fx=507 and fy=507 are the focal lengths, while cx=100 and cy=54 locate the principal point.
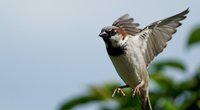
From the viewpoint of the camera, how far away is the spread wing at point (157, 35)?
3238mm

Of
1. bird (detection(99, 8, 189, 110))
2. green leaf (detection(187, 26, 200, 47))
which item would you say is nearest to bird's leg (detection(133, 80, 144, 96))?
bird (detection(99, 8, 189, 110))

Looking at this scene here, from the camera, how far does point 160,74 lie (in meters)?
3.39

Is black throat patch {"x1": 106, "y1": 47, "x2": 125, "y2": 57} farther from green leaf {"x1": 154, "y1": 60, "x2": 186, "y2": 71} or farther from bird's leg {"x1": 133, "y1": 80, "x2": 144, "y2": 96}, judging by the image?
green leaf {"x1": 154, "y1": 60, "x2": 186, "y2": 71}

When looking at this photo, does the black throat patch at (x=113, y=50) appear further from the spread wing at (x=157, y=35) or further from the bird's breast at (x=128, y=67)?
the spread wing at (x=157, y=35)

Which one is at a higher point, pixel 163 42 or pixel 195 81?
pixel 163 42

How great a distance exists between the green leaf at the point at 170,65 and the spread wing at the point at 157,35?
0.12 m

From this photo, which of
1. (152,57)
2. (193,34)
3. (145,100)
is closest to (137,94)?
(145,100)

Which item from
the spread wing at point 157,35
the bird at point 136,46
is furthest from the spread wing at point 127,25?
the spread wing at point 157,35

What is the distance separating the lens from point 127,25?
11.5 ft

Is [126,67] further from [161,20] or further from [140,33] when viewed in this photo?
[161,20]

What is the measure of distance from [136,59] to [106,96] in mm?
511

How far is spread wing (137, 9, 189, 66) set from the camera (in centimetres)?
324

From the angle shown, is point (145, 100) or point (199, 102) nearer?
point (199, 102)

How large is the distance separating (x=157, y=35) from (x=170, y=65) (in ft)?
0.78
